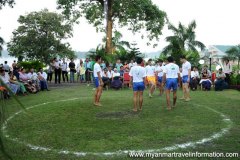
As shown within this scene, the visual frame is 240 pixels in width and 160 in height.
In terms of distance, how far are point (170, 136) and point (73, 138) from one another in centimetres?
223

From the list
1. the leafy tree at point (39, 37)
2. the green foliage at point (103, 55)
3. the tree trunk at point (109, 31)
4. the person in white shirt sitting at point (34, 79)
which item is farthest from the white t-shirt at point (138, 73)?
the leafy tree at point (39, 37)

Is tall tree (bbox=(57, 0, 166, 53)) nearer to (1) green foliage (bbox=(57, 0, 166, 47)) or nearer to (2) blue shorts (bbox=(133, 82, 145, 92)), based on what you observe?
(1) green foliage (bbox=(57, 0, 166, 47))

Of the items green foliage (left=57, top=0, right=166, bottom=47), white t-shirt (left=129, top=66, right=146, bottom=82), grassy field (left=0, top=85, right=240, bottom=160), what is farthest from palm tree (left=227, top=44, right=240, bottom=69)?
white t-shirt (left=129, top=66, right=146, bottom=82)

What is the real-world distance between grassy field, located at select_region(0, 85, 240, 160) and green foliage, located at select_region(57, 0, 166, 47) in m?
15.1

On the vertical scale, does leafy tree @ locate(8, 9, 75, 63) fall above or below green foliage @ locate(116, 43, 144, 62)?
above

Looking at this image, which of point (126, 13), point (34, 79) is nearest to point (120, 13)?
point (126, 13)

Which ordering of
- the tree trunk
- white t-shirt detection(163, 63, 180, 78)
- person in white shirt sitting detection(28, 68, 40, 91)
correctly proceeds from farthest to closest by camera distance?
the tree trunk
person in white shirt sitting detection(28, 68, 40, 91)
white t-shirt detection(163, 63, 180, 78)

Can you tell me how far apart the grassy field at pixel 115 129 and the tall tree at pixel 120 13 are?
1501cm

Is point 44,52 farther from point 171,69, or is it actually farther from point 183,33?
point 171,69

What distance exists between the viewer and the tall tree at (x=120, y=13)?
25.2 metres

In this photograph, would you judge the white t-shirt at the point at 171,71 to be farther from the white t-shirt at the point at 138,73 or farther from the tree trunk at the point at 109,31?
the tree trunk at the point at 109,31

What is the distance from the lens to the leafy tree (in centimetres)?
3559

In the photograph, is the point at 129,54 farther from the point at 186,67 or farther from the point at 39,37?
the point at 39,37

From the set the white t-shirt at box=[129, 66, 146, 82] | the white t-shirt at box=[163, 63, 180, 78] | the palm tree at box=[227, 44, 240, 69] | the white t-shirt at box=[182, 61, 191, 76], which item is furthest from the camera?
the palm tree at box=[227, 44, 240, 69]
